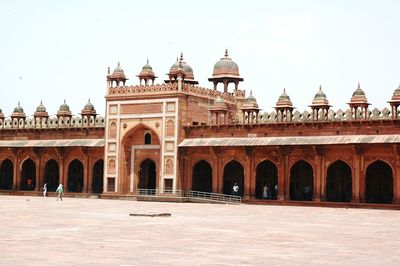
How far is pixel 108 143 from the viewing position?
39.6 m

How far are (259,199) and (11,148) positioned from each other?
17127mm

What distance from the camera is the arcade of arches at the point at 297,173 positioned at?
3148cm

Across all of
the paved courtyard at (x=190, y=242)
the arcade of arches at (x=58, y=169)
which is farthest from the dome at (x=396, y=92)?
the arcade of arches at (x=58, y=169)

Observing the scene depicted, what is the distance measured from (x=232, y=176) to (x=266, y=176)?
1946 millimetres

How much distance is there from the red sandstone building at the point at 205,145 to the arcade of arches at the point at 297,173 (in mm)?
48

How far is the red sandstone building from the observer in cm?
3176

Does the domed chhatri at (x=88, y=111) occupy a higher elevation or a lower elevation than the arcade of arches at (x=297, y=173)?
higher

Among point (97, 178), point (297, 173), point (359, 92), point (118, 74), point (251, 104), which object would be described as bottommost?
point (97, 178)

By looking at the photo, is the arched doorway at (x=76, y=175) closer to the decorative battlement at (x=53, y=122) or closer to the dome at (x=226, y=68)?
the decorative battlement at (x=53, y=122)

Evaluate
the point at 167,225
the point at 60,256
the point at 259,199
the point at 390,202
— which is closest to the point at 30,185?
the point at 259,199

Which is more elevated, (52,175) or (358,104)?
(358,104)

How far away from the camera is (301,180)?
117 ft

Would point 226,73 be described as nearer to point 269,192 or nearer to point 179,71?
point 179,71

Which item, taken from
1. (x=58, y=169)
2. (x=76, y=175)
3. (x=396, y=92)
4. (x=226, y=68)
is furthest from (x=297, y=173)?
(x=58, y=169)
